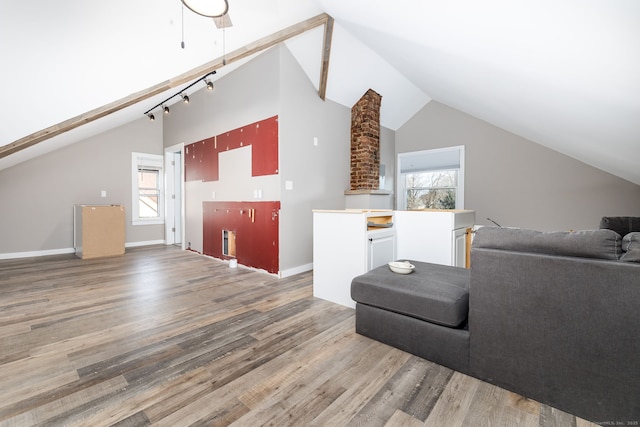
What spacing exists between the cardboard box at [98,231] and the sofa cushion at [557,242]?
5997mm

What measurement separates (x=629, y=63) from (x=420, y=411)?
80.4 inches

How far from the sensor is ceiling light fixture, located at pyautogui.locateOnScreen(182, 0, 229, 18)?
1876 millimetres

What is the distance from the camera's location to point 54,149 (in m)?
4.99

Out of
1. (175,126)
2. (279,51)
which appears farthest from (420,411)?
(175,126)

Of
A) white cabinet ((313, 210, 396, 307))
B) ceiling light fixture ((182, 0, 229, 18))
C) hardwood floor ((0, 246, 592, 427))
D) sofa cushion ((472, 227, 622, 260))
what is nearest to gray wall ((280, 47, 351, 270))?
white cabinet ((313, 210, 396, 307))

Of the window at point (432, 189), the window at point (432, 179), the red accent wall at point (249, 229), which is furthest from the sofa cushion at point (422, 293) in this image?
the window at point (432, 179)

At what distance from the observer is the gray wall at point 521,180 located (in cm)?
415

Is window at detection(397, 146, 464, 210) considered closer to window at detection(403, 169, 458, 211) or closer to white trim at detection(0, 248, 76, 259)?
window at detection(403, 169, 458, 211)

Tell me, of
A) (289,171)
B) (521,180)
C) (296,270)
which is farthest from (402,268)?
(521,180)

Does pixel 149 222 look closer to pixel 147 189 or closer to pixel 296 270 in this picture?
pixel 147 189

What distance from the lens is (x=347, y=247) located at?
2.69 meters

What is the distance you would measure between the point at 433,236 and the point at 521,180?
3077mm

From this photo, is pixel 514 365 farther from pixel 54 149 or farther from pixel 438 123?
pixel 54 149

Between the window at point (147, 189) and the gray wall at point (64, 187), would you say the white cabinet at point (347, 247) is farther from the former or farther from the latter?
the gray wall at point (64, 187)
